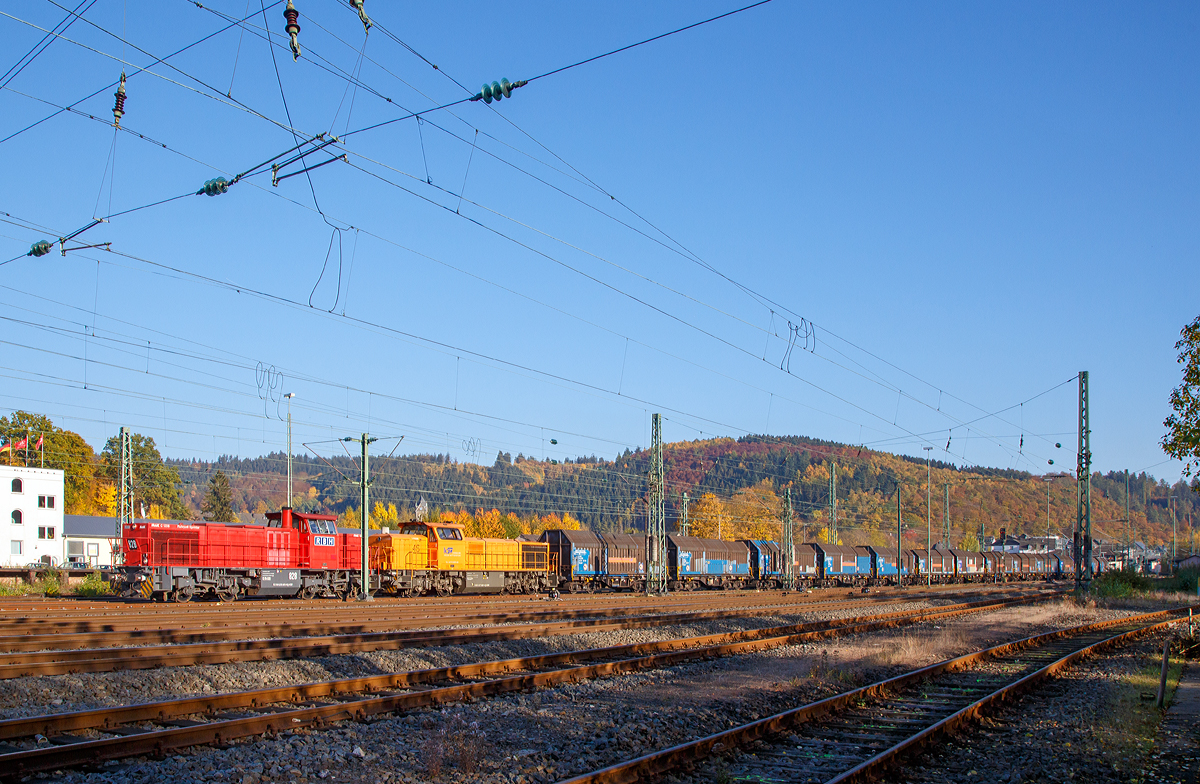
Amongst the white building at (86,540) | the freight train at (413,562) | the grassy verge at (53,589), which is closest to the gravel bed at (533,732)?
the freight train at (413,562)

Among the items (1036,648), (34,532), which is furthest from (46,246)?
(34,532)

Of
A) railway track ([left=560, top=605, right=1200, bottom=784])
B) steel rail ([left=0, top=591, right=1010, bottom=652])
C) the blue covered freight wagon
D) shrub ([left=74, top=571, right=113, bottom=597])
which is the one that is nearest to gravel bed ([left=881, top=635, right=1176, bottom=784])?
railway track ([left=560, top=605, right=1200, bottom=784])

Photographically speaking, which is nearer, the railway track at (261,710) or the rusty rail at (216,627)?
the railway track at (261,710)

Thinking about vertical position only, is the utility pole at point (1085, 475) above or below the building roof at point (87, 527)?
above

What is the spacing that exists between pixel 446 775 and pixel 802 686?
287 inches

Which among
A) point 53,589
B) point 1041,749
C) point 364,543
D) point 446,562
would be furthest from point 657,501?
point 1041,749

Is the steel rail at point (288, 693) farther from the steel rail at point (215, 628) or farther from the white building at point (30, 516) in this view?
the white building at point (30, 516)

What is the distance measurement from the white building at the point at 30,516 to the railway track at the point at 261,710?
63965mm

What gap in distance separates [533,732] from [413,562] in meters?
30.1

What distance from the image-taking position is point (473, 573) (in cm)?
4116

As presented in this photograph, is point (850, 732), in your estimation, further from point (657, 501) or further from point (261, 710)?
point (657, 501)

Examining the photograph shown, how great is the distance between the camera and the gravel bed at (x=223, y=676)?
11477mm

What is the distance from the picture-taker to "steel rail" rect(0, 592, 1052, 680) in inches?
529

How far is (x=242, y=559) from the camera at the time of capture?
32312mm
